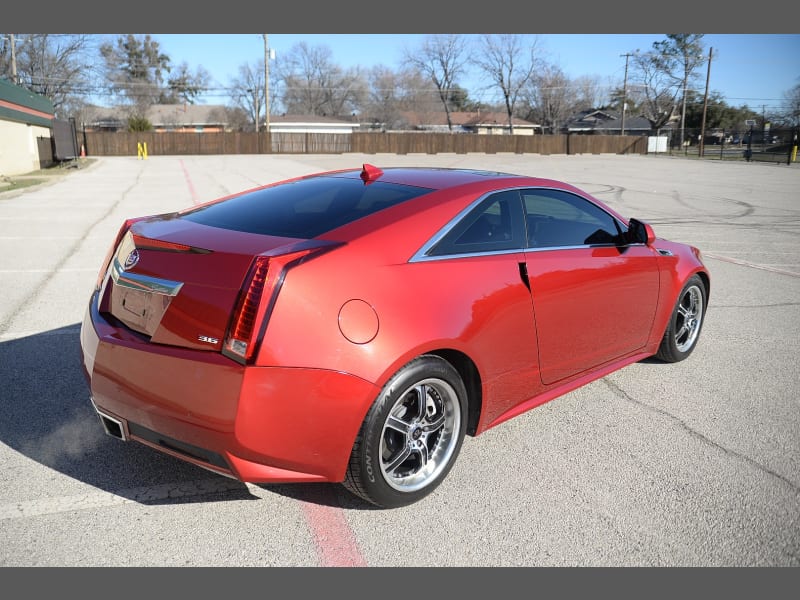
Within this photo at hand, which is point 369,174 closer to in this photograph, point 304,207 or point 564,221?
point 304,207

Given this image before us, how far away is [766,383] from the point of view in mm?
4844

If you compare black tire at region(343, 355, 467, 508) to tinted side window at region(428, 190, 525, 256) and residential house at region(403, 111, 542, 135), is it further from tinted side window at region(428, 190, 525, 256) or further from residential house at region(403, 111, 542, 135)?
residential house at region(403, 111, 542, 135)

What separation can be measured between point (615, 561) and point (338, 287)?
1616mm

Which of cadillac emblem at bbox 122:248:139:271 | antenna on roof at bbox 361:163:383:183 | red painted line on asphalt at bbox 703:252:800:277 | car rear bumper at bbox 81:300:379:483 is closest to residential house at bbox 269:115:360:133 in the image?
red painted line on asphalt at bbox 703:252:800:277

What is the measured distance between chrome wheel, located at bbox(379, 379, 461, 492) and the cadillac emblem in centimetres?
137

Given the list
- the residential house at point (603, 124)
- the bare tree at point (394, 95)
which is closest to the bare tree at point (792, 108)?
the residential house at point (603, 124)

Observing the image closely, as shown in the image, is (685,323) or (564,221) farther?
(685,323)

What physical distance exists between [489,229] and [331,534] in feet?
5.64

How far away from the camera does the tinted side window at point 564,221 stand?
3854 millimetres

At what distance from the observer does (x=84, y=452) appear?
11.9 ft

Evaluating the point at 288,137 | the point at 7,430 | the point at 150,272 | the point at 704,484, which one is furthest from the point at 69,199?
the point at 288,137

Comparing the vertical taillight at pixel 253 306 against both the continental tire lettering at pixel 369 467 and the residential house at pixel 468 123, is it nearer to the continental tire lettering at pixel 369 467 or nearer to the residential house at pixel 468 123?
the continental tire lettering at pixel 369 467

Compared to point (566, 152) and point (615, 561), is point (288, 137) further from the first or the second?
point (615, 561)

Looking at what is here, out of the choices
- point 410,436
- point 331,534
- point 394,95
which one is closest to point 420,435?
point 410,436
